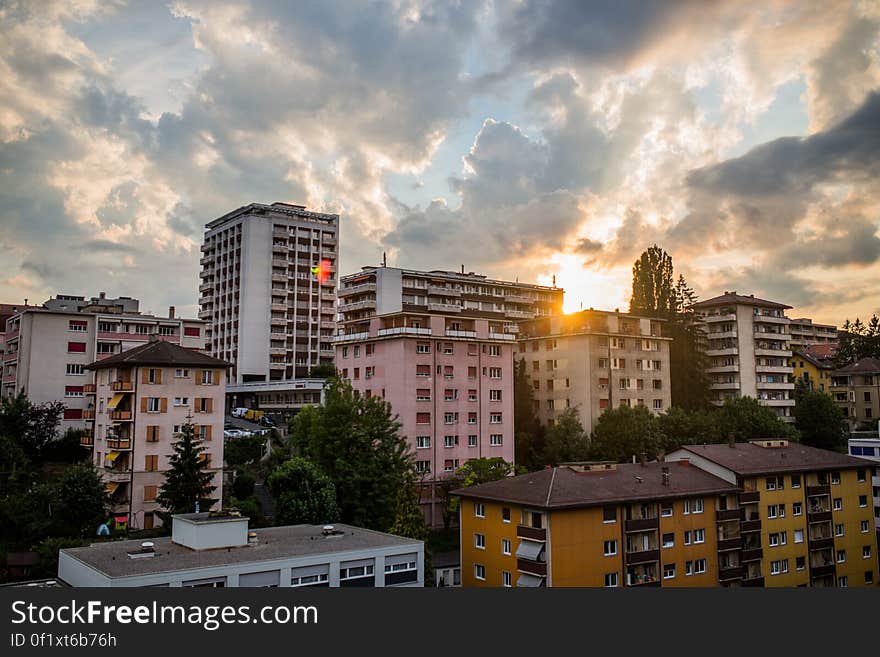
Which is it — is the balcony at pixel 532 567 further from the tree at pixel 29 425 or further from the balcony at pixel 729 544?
the tree at pixel 29 425

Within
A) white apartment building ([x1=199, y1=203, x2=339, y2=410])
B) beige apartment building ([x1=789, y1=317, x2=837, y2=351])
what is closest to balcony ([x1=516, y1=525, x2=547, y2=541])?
white apartment building ([x1=199, y1=203, x2=339, y2=410])

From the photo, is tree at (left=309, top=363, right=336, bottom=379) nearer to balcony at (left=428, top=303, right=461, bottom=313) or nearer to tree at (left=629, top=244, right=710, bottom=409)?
balcony at (left=428, top=303, right=461, bottom=313)

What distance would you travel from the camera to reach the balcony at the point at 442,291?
118 meters

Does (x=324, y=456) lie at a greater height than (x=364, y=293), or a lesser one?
lesser

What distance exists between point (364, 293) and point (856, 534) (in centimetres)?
7301

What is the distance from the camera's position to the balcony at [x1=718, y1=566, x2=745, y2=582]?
5084 cm

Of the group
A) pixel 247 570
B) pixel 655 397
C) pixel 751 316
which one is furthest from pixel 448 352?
pixel 751 316

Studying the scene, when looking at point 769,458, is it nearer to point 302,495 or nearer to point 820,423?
point 302,495

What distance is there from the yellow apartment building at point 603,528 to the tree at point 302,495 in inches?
349

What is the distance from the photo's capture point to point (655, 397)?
276 feet

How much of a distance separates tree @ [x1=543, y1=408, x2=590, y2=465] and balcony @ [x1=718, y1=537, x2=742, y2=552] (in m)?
18.9

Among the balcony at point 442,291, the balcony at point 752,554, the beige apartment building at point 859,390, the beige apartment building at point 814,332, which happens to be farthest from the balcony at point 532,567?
the beige apartment building at point 814,332

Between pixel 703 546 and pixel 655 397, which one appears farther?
pixel 655 397

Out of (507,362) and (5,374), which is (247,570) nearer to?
(507,362)
